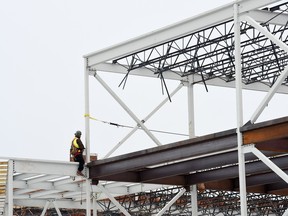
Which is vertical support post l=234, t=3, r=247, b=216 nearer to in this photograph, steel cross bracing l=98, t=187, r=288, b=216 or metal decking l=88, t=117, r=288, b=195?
metal decking l=88, t=117, r=288, b=195

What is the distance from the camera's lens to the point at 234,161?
34.9 meters

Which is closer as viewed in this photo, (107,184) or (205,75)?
(205,75)

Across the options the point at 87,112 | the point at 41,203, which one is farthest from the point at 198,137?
the point at 41,203

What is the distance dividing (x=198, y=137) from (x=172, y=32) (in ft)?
15.8

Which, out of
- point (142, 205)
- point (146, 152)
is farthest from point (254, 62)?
point (142, 205)

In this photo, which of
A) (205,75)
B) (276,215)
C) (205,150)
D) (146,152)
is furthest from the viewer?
(276,215)

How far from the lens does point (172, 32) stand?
35.9 metres

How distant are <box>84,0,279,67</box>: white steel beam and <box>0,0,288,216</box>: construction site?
4 cm

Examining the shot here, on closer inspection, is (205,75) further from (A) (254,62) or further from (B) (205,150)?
(B) (205,150)

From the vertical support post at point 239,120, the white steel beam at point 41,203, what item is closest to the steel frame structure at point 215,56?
the vertical support post at point 239,120

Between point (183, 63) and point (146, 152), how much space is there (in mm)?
5549

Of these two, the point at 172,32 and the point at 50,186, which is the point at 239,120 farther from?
the point at 50,186

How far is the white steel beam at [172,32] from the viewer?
106 feet

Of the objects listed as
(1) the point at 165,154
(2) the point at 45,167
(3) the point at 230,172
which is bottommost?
(3) the point at 230,172
